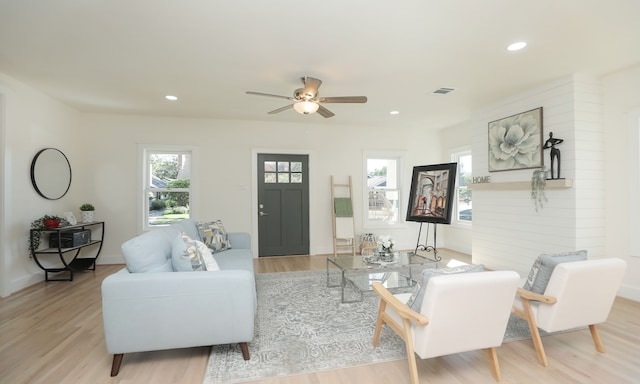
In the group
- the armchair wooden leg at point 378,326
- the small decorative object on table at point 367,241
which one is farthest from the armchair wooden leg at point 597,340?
the small decorative object on table at point 367,241

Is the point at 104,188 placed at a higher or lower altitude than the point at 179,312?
higher

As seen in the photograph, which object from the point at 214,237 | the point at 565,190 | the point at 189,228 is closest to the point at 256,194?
the point at 214,237

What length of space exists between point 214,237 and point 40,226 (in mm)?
2256

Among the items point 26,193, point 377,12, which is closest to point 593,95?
point 377,12

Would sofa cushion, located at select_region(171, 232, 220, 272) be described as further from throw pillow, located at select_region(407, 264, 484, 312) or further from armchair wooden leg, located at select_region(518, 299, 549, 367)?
armchair wooden leg, located at select_region(518, 299, 549, 367)

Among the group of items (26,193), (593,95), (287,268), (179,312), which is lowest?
(287,268)

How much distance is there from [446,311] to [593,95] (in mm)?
3574

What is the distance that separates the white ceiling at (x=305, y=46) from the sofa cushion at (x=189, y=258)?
1.76 m

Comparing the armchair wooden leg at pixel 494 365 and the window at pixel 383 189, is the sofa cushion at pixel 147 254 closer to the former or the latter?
the armchair wooden leg at pixel 494 365

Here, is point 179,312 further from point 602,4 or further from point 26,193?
point 602,4

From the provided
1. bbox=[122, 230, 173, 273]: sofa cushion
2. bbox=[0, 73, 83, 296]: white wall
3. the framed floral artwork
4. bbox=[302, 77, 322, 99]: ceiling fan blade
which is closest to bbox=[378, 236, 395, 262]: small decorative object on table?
bbox=[302, 77, 322, 99]: ceiling fan blade

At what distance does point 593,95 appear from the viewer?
354cm

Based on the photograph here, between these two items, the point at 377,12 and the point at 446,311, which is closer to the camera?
the point at 446,311

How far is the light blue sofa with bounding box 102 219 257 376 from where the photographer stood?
194cm
